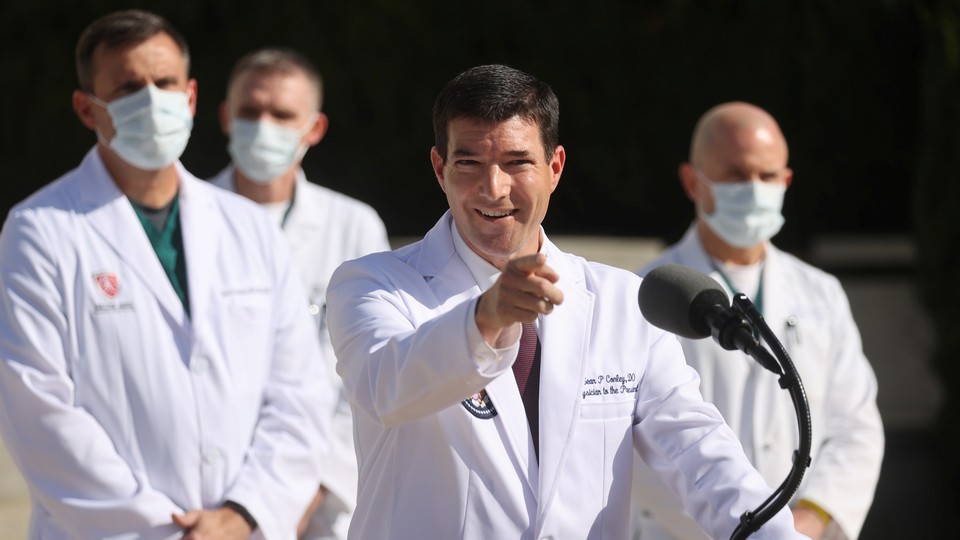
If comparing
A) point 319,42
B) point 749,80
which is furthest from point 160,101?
point 749,80

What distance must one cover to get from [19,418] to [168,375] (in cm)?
43

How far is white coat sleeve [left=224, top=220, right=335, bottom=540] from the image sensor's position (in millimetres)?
4363

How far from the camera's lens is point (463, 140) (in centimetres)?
299

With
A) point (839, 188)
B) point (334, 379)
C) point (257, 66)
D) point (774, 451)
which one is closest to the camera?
point (774, 451)

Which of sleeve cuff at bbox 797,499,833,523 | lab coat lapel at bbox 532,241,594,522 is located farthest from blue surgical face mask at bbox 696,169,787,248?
lab coat lapel at bbox 532,241,594,522

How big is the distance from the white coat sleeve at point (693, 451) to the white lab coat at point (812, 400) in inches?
64.5

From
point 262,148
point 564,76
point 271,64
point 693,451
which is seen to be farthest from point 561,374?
point 564,76

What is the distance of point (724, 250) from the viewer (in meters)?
5.25

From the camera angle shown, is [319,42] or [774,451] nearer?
[774,451]

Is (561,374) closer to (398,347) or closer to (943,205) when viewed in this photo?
(398,347)

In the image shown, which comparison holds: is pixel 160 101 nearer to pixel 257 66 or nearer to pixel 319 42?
pixel 257 66

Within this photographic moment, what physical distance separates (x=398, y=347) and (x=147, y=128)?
6.71ft

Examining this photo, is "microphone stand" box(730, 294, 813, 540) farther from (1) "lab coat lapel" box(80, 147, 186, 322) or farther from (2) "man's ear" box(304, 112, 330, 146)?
(2) "man's ear" box(304, 112, 330, 146)

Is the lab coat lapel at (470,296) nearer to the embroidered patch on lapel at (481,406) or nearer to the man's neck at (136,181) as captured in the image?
the embroidered patch on lapel at (481,406)
